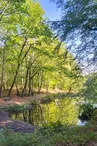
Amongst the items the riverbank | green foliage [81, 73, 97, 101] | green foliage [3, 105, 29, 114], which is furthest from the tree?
green foliage [3, 105, 29, 114]

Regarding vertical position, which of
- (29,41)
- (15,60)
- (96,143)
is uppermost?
(29,41)

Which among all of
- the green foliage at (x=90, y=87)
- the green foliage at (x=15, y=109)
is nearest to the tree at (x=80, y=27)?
the green foliage at (x=90, y=87)

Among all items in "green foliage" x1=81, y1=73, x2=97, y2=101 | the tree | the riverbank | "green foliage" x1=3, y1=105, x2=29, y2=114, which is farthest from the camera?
"green foliage" x1=3, y1=105, x2=29, y2=114

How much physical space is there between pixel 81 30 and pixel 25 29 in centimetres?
1979

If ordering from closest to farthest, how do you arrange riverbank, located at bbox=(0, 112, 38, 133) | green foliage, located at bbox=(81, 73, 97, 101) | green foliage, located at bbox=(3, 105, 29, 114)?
1. green foliage, located at bbox=(81, 73, 97, 101)
2. riverbank, located at bbox=(0, 112, 38, 133)
3. green foliage, located at bbox=(3, 105, 29, 114)

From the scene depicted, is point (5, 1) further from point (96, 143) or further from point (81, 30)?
point (96, 143)

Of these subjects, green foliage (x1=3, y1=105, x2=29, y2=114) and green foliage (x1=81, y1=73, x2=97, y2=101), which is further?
green foliage (x1=3, y1=105, x2=29, y2=114)

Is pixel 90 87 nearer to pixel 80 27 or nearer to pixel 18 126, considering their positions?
pixel 80 27

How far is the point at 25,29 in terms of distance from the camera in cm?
2700

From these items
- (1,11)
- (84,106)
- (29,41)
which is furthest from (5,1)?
(84,106)

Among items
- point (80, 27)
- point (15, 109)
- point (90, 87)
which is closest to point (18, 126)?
point (90, 87)

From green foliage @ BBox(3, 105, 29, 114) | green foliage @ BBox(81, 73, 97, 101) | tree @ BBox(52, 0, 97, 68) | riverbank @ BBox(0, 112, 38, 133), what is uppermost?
tree @ BBox(52, 0, 97, 68)

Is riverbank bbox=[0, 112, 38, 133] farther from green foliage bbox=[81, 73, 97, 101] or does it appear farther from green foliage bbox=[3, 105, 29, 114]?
green foliage bbox=[3, 105, 29, 114]

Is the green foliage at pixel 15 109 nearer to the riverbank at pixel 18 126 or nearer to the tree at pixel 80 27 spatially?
the riverbank at pixel 18 126
